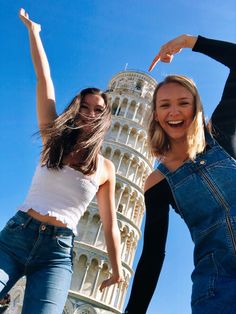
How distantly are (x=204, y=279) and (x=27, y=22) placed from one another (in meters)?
2.54

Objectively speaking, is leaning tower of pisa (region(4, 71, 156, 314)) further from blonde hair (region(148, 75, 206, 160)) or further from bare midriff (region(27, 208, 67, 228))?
bare midriff (region(27, 208, 67, 228))

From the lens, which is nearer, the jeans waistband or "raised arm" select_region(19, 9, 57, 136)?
the jeans waistband

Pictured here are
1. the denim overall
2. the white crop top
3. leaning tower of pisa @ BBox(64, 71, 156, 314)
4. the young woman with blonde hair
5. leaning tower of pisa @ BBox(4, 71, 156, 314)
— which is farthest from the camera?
leaning tower of pisa @ BBox(64, 71, 156, 314)

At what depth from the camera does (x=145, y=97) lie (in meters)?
38.9

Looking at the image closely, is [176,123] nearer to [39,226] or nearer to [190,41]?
[190,41]

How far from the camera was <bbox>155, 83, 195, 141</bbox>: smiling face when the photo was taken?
91.9 inches

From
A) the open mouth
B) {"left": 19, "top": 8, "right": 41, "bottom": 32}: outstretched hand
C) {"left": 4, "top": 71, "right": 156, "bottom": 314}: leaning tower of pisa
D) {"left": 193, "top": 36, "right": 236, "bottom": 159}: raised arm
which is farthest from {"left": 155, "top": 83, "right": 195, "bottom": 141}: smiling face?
{"left": 4, "top": 71, "right": 156, "bottom": 314}: leaning tower of pisa

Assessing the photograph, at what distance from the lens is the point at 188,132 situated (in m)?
2.20

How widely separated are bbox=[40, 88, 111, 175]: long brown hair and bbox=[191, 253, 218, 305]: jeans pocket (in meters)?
1.25

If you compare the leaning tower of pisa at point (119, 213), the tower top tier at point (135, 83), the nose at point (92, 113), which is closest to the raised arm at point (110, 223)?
the nose at point (92, 113)

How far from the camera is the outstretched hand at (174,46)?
2.41 m

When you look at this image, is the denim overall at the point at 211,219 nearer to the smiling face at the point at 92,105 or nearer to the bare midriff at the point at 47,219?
the bare midriff at the point at 47,219

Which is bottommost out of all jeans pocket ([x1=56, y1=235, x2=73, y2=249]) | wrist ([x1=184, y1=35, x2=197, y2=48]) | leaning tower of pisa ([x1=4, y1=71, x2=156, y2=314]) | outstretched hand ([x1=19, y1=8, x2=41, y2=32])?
jeans pocket ([x1=56, y1=235, x2=73, y2=249])

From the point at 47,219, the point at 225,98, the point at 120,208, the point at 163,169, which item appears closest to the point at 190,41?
the point at 225,98
